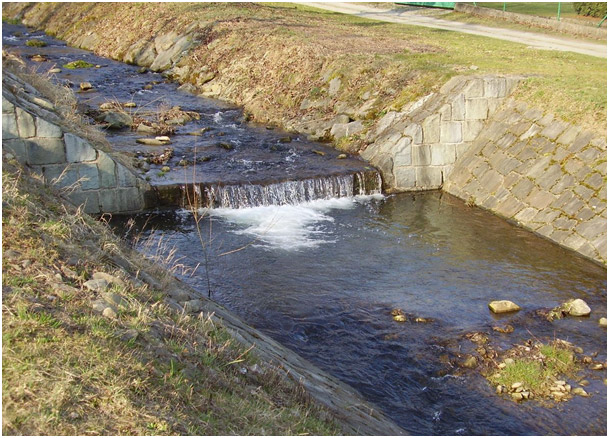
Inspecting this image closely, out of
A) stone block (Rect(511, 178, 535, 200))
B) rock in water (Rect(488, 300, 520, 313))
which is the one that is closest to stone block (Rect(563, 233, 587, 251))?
stone block (Rect(511, 178, 535, 200))

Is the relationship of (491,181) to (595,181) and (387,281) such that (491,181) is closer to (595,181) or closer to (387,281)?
(595,181)

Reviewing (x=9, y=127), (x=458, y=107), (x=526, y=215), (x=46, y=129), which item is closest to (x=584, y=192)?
(x=526, y=215)

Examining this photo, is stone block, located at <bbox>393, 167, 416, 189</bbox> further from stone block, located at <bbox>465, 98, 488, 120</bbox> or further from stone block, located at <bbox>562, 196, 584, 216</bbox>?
stone block, located at <bbox>562, 196, 584, 216</bbox>

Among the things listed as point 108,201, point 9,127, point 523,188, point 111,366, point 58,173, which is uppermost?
point 9,127

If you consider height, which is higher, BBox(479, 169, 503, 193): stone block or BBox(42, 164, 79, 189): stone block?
BBox(42, 164, 79, 189): stone block

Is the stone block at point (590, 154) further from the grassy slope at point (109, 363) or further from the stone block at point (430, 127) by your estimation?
the grassy slope at point (109, 363)

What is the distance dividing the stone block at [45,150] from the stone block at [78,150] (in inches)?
5.7

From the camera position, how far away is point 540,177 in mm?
15852

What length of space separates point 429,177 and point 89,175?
8724mm

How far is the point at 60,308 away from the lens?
6.38 metres

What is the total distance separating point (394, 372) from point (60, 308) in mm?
4985

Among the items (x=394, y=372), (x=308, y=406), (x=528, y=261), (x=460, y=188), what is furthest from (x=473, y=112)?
(x=308, y=406)

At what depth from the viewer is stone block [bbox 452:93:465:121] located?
59.6ft

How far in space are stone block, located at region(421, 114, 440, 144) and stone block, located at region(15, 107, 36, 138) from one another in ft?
31.7
